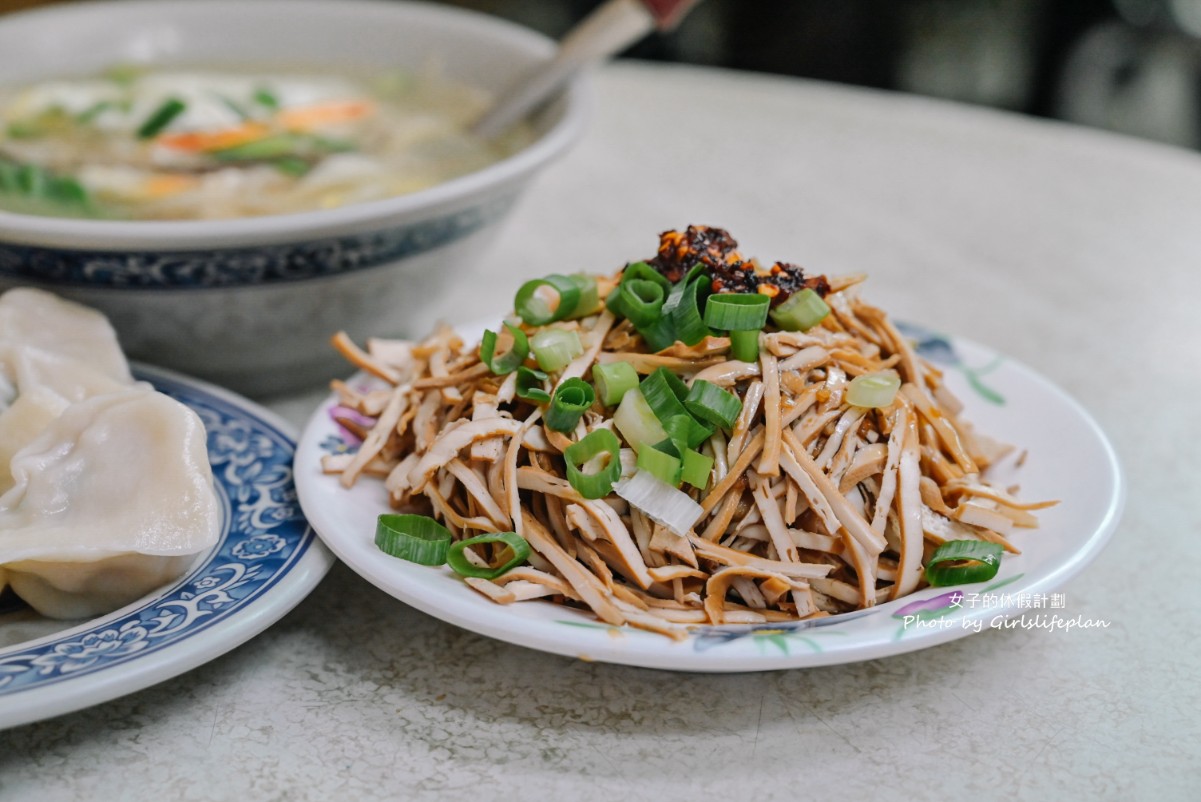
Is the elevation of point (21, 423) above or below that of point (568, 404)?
below

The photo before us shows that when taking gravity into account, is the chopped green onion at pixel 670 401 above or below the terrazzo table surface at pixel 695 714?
above

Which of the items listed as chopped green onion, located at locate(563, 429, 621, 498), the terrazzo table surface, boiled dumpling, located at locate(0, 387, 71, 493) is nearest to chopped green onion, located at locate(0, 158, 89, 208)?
the terrazzo table surface

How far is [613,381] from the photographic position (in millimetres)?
1242

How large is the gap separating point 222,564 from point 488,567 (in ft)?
0.99

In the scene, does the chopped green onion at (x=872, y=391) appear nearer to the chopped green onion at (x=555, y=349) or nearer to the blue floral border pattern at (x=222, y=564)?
the chopped green onion at (x=555, y=349)

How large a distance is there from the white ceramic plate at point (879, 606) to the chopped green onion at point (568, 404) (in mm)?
205

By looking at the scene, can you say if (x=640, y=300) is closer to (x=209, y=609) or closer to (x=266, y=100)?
(x=209, y=609)

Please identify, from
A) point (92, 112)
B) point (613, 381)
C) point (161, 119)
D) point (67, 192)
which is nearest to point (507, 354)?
point (613, 381)

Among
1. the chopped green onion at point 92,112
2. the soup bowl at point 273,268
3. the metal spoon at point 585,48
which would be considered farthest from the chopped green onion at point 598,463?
the chopped green onion at point 92,112

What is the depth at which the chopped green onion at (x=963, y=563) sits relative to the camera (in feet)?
3.81

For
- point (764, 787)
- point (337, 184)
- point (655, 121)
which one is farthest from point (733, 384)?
point (655, 121)

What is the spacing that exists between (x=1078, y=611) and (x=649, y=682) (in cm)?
56

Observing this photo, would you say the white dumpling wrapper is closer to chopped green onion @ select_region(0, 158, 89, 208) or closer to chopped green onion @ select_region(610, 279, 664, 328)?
chopped green onion @ select_region(610, 279, 664, 328)

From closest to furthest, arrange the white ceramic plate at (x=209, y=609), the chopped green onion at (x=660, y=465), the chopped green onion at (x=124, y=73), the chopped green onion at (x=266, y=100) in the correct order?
the white ceramic plate at (x=209, y=609), the chopped green onion at (x=660, y=465), the chopped green onion at (x=266, y=100), the chopped green onion at (x=124, y=73)
